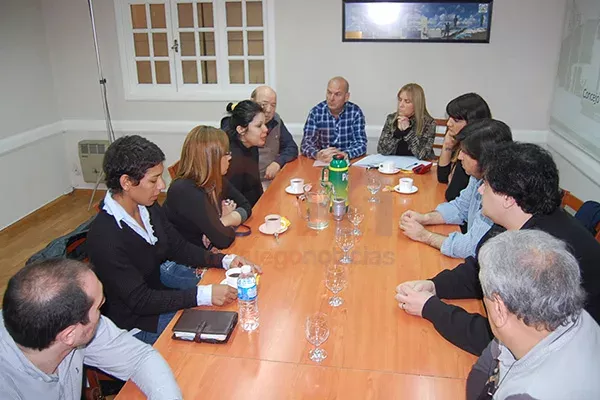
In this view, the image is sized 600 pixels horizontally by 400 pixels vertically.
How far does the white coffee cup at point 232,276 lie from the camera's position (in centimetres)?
199

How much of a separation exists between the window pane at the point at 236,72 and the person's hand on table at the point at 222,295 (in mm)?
3621

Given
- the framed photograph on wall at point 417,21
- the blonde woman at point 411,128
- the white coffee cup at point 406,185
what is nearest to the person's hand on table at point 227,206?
the white coffee cup at point 406,185

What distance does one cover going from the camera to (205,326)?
1.72m

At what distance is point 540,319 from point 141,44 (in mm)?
4928

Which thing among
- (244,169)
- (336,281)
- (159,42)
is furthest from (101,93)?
(336,281)

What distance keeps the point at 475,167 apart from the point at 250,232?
1.14 meters

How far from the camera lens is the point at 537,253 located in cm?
120

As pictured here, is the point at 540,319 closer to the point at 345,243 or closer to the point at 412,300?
the point at 412,300

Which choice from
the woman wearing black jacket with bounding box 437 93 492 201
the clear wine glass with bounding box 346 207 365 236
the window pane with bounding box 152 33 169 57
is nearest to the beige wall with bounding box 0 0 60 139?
the window pane with bounding box 152 33 169 57

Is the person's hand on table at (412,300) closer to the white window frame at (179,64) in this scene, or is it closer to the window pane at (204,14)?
the white window frame at (179,64)

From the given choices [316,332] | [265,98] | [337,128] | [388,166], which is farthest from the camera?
[337,128]

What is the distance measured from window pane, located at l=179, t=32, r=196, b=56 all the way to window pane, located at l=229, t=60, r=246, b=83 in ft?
Answer: 1.35

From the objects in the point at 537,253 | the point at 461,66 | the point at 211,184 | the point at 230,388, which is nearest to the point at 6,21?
the point at 211,184

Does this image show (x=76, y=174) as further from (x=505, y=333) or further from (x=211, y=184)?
(x=505, y=333)
